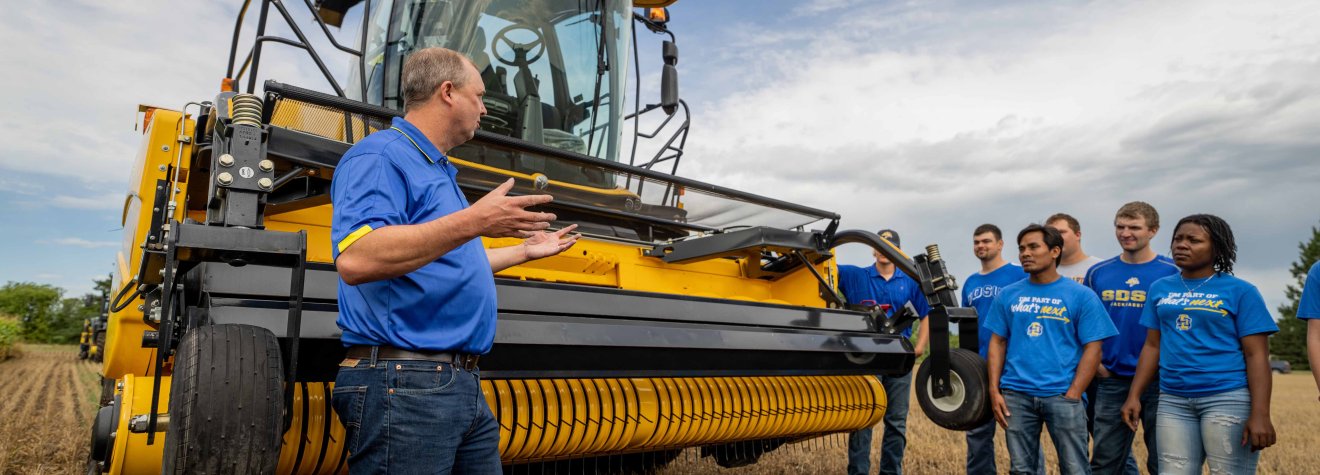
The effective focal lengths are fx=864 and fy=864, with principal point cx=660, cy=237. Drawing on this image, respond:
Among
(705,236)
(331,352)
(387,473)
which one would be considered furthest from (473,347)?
(705,236)

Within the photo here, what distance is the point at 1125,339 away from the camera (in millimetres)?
4441

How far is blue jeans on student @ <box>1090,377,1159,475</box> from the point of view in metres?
4.27

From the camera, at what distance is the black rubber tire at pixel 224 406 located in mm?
2029

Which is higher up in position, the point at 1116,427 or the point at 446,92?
the point at 446,92

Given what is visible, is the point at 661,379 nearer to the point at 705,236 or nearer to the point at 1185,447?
the point at 705,236

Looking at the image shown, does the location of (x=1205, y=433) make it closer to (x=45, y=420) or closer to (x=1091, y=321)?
(x=1091, y=321)

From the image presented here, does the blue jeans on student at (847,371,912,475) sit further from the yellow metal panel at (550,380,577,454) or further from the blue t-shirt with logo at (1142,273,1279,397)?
the yellow metal panel at (550,380,577,454)

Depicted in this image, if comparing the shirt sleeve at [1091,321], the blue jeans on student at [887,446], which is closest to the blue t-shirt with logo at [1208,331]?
the shirt sleeve at [1091,321]

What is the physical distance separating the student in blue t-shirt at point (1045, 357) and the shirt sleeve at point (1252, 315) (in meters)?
0.56

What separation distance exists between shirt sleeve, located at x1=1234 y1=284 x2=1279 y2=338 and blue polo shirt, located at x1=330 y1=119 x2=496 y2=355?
3.21m

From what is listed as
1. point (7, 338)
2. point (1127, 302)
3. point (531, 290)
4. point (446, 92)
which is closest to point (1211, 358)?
point (1127, 302)

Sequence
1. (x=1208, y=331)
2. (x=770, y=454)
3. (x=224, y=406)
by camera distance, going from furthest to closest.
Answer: (x=770, y=454) < (x=1208, y=331) < (x=224, y=406)

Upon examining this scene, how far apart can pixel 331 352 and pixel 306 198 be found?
0.77 meters

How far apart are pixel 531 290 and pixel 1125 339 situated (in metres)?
3.19
